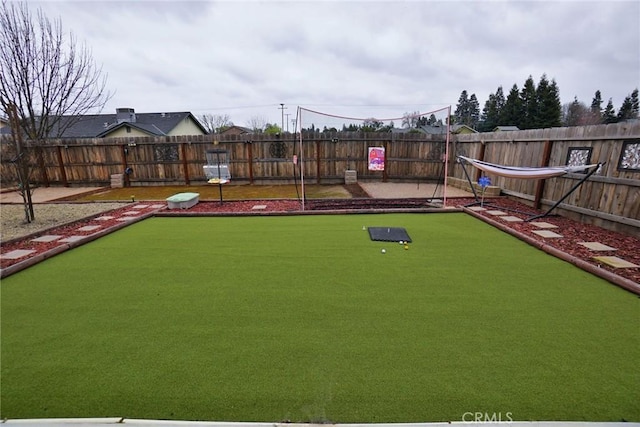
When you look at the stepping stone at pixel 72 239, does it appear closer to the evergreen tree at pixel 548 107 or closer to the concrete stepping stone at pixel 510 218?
the concrete stepping stone at pixel 510 218

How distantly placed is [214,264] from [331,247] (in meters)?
1.48

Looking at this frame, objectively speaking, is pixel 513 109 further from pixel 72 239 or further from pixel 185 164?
pixel 72 239

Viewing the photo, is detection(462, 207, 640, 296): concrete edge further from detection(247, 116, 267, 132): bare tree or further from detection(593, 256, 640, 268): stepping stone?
detection(247, 116, 267, 132): bare tree

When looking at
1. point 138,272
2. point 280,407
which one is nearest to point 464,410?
point 280,407

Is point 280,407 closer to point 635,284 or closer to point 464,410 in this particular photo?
point 464,410

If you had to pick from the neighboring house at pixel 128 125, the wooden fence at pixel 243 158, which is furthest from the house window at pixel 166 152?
the neighboring house at pixel 128 125

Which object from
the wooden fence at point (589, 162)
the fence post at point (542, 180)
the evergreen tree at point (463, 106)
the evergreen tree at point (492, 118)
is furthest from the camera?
the evergreen tree at point (463, 106)

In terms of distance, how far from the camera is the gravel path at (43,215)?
488 cm

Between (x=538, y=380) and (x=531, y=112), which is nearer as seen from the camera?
(x=538, y=380)

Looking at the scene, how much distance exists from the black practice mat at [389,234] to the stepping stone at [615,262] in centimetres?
211

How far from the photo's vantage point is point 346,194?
8.35 meters

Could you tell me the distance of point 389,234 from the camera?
170 inches

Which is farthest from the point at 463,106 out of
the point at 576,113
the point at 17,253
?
the point at 17,253

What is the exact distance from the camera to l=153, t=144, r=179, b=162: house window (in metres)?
10.4
